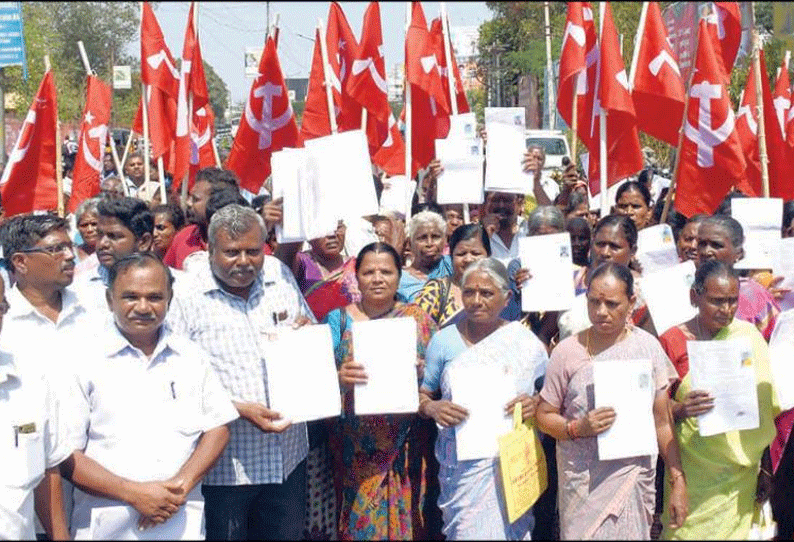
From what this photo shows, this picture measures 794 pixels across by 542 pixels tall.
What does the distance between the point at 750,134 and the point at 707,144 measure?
1.27 m

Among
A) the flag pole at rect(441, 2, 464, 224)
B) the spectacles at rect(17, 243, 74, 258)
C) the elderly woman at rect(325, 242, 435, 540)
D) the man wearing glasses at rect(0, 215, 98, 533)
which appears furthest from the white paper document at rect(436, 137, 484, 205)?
the spectacles at rect(17, 243, 74, 258)

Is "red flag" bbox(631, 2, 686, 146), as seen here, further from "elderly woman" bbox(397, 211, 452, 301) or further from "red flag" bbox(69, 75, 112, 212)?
"red flag" bbox(69, 75, 112, 212)

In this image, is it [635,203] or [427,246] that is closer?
[427,246]

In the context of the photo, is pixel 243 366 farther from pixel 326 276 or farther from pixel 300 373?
pixel 326 276

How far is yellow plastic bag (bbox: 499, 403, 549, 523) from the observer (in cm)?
415

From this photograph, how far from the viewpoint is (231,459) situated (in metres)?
4.26

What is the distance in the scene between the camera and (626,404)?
3986 mm

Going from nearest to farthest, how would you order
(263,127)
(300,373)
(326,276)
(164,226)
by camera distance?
(300,373), (326,276), (164,226), (263,127)

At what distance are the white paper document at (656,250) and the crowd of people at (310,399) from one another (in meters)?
0.14

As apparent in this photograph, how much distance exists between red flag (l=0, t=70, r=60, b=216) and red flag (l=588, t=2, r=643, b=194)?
3.81 m

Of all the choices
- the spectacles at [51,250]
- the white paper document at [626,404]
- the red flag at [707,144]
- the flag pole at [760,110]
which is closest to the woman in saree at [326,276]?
the spectacles at [51,250]

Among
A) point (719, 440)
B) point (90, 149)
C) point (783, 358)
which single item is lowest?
point (719, 440)

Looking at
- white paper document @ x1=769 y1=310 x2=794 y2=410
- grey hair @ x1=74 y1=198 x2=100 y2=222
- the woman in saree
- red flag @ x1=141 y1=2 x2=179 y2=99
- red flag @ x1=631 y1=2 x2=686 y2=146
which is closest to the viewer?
white paper document @ x1=769 y1=310 x2=794 y2=410

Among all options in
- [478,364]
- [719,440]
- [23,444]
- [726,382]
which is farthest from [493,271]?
[23,444]
